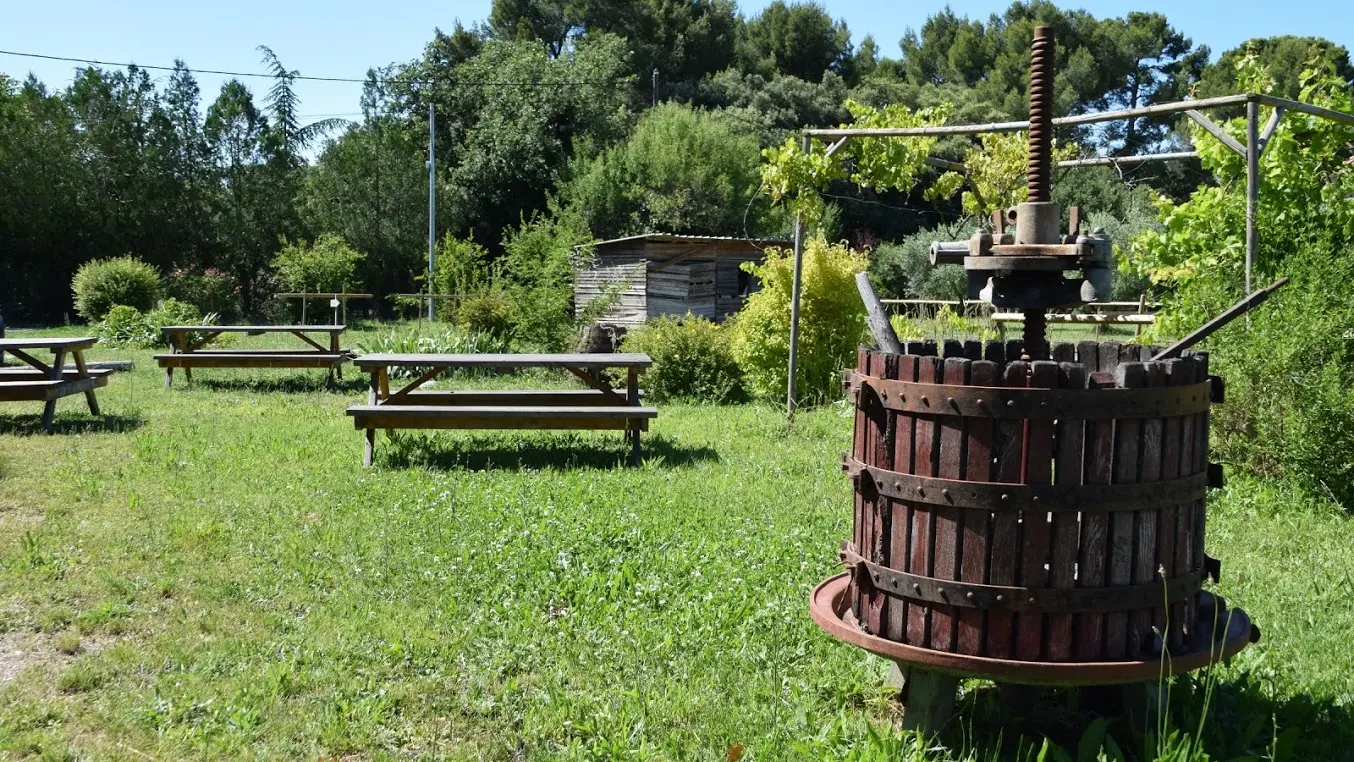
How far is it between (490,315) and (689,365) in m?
4.85

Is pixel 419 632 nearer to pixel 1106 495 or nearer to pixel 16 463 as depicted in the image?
pixel 1106 495

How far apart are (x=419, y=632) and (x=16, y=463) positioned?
18.1ft

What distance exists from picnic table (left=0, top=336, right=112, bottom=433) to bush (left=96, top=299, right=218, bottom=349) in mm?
9655

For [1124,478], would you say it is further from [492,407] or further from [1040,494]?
[492,407]

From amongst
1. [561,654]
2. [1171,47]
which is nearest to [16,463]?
[561,654]

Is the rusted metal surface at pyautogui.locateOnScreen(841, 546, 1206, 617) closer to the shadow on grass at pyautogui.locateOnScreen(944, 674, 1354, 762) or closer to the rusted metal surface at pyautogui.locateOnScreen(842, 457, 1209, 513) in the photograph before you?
the rusted metal surface at pyautogui.locateOnScreen(842, 457, 1209, 513)

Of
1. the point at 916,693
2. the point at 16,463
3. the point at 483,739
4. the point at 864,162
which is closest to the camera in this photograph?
the point at 916,693

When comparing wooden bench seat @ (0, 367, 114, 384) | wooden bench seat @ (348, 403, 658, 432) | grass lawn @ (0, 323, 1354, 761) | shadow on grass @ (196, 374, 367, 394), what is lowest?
grass lawn @ (0, 323, 1354, 761)

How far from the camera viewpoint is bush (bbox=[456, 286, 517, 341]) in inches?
669

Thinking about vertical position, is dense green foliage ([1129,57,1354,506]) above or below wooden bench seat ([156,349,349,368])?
above

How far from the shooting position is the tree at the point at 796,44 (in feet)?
162

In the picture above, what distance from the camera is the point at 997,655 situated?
3.22 m

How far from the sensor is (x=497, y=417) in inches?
337

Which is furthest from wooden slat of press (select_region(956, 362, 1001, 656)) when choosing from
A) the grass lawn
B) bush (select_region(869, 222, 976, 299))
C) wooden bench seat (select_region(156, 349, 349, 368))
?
bush (select_region(869, 222, 976, 299))
